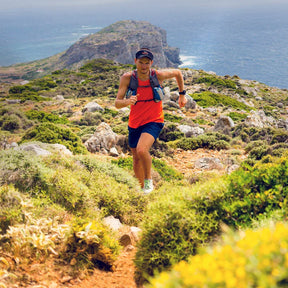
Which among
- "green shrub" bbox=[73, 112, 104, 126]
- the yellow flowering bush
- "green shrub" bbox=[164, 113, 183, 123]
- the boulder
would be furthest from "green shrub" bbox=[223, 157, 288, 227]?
"green shrub" bbox=[164, 113, 183, 123]

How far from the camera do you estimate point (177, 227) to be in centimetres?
252

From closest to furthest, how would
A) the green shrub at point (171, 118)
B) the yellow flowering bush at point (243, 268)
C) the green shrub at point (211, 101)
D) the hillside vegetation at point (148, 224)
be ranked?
the yellow flowering bush at point (243, 268) < the hillside vegetation at point (148, 224) < the green shrub at point (171, 118) < the green shrub at point (211, 101)

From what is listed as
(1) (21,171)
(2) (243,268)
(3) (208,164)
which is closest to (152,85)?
(1) (21,171)

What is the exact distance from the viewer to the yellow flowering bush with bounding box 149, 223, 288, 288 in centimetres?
101

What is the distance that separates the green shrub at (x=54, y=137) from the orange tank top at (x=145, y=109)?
4.75m

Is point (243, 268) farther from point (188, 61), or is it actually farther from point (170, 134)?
point (188, 61)

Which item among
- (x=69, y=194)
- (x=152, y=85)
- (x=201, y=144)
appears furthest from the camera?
(x=201, y=144)

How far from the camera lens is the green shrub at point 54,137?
29.6 feet

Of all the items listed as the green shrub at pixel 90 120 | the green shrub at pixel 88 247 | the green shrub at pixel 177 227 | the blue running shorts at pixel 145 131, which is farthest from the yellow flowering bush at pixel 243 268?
the green shrub at pixel 90 120

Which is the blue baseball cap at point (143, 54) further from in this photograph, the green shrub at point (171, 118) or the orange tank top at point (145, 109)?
the green shrub at point (171, 118)

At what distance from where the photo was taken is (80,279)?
2533 millimetres

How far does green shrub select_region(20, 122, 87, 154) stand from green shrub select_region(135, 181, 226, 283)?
6716 millimetres

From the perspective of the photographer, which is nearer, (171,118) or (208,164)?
(208,164)

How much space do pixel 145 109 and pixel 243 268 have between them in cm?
377
